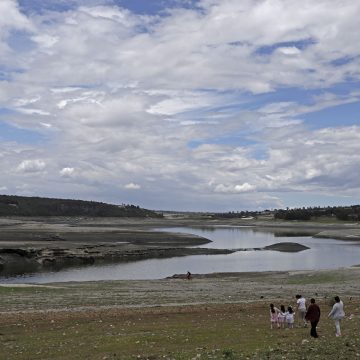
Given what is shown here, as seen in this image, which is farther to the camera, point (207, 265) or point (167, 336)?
point (207, 265)

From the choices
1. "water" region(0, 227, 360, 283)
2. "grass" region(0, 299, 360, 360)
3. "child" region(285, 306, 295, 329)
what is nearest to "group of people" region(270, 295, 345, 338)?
"child" region(285, 306, 295, 329)

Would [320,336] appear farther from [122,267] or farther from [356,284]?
[122,267]

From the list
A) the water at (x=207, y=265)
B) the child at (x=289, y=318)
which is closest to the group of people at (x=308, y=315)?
the child at (x=289, y=318)

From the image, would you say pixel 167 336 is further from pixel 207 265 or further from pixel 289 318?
pixel 207 265

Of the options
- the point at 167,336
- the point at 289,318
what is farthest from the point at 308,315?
the point at 167,336

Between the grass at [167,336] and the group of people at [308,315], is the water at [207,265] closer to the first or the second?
the grass at [167,336]

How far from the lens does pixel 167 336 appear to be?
19812 millimetres

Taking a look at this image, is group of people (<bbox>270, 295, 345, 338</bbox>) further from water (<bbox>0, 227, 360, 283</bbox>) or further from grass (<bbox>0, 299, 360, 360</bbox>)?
water (<bbox>0, 227, 360, 283</bbox>)

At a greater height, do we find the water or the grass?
the grass

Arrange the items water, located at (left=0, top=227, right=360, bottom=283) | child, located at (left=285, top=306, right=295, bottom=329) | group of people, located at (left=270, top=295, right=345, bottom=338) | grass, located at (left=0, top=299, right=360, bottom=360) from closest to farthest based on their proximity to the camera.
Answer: grass, located at (left=0, top=299, right=360, bottom=360)
group of people, located at (left=270, top=295, right=345, bottom=338)
child, located at (left=285, top=306, right=295, bottom=329)
water, located at (left=0, top=227, right=360, bottom=283)

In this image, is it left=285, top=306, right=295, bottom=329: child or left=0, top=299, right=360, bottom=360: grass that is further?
left=285, top=306, right=295, bottom=329: child

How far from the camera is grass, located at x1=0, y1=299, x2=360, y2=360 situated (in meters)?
15.9

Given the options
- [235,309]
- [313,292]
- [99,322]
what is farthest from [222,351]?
[313,292]

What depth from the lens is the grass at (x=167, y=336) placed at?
1591cm
